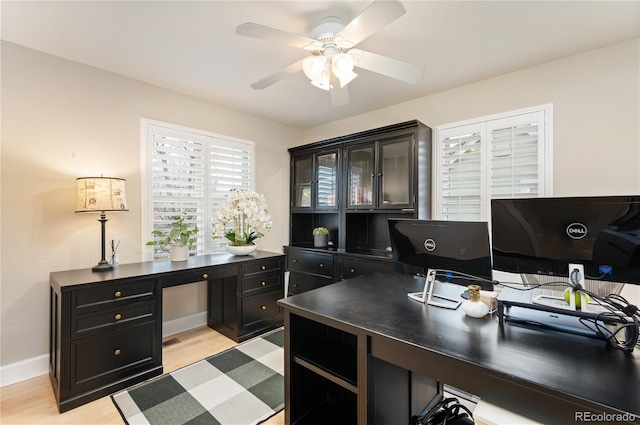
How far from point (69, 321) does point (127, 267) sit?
66 cm

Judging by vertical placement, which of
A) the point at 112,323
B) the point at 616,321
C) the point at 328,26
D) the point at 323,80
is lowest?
the point at 112,323

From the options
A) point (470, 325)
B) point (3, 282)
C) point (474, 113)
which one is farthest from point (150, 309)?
point (474, 113)

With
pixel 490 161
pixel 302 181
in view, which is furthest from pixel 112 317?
Answer: pixel 490 161

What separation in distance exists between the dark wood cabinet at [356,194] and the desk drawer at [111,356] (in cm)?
194

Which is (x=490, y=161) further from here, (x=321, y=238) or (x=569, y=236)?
(x=321, y=238)

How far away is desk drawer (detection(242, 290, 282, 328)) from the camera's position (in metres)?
2.97

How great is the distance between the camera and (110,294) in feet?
7.00

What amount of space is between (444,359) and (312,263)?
276cm

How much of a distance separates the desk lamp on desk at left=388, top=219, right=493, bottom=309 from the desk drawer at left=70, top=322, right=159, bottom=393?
214cm

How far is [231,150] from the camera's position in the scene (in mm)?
3650

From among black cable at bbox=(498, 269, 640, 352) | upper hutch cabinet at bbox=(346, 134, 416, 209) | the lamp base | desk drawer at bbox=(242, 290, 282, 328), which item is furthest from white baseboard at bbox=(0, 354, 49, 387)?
black cable at bbox=(498, 269, 640, 352)

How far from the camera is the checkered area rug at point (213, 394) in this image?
1856 mm

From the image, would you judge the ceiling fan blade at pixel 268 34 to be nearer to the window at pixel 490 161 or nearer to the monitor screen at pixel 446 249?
the monitor screen at pixel 446 249

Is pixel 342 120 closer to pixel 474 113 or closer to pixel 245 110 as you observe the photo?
pixel 245 110
